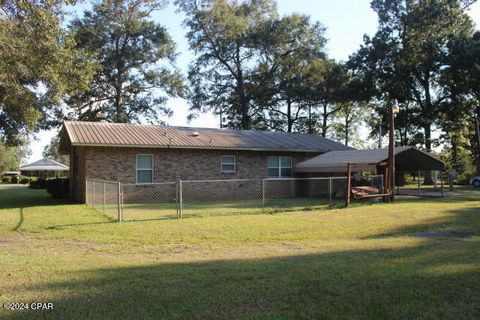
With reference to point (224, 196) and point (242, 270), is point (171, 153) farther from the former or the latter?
point (242, 270)

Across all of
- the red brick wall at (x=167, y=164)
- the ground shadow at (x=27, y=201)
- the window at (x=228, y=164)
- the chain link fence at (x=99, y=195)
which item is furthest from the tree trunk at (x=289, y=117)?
the chain link fence at (x=99, y=195)

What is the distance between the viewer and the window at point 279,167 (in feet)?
86.3

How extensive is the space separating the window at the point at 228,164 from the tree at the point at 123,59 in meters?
19.1

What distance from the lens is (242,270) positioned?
6816 mm

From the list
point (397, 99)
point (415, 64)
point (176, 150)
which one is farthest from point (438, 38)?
point (176, 150)

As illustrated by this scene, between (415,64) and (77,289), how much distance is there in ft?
139

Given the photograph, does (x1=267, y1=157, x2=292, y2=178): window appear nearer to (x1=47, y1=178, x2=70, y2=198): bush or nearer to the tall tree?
(x1=47, y1=178, x2=70, y2=198): bush

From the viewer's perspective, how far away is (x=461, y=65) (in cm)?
3909

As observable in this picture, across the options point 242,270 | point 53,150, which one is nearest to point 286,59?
point 242,270

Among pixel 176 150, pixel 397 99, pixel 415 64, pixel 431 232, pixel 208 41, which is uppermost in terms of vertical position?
pixel 208 41

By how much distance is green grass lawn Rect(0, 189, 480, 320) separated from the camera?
4.97 meters

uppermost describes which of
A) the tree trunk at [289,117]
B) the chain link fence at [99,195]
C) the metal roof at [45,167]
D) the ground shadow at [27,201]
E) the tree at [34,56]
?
the tree trunk at [289,117]

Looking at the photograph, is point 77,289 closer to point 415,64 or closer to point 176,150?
point 176,150

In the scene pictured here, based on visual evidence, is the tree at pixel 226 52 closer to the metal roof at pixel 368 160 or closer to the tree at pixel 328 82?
the tree at pixel 328 82
